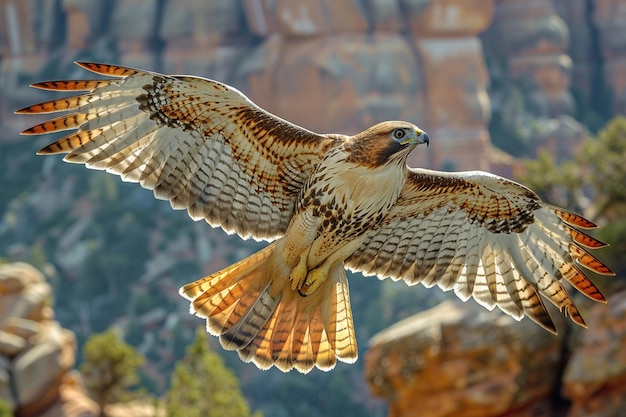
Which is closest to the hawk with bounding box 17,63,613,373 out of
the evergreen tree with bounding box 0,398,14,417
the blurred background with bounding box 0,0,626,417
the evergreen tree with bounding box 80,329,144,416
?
the evergreen tree with bounding box 0,398,14,417

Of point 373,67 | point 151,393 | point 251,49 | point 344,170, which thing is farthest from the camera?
point 251,49

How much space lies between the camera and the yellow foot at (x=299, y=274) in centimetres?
584

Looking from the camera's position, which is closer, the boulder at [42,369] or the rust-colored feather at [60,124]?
the rust-colored feather at [60,124]

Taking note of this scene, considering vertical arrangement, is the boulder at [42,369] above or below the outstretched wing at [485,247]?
below

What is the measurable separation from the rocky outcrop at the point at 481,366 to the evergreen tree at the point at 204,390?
6.62 meters

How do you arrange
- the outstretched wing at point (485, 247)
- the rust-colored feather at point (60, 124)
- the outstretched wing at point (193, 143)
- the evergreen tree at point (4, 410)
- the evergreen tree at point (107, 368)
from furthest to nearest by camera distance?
the evergreen tree at point (107, 368)
the evergreen tree at point (4, 410)
the outstretched wing at point (485, 247)
the outstretched wing at point (193, 143)
the rust-colored feather at point (60, 124)

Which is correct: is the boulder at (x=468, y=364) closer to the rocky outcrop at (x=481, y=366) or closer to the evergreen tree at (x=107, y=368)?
the rocky outcrop at (x=481, y=366)

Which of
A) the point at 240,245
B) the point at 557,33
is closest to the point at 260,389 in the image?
the point at 240,245

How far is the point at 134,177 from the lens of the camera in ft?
18.0

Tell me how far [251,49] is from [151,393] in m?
19.3

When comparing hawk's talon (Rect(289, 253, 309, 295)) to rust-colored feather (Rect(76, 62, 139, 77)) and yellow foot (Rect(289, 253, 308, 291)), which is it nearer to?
yellow foot (Rect(289, 253, 308, 291))

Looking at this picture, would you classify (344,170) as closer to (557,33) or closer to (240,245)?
(240,245)

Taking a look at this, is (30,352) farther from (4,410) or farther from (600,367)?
(600,367)

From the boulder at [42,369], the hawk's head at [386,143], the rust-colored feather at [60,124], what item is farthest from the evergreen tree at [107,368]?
the hawk's head at [386,143]
